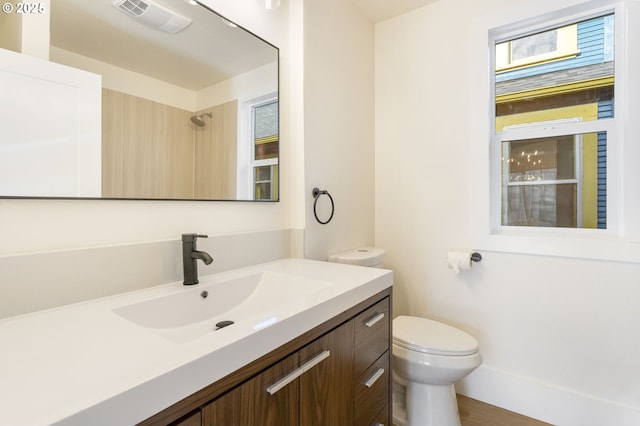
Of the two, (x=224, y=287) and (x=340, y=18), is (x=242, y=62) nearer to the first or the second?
(x=340, y=18)

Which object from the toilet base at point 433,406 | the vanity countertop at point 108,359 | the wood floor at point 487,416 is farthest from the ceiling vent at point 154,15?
the wood floor at point 487,416

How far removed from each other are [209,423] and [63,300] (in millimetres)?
568

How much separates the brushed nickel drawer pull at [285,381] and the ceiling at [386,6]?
214cm

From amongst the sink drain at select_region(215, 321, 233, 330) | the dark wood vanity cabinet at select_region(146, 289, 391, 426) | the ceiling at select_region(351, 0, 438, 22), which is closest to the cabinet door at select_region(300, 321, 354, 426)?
the dark wood vanity cabinet at select_region(146, 289, 391, 426)

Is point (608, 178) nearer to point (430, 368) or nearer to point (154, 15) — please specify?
point (430, 368)

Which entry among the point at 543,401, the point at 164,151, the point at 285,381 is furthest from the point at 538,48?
the point at 285,381

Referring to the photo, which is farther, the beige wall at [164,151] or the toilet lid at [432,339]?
the toilet lid at [432,339]

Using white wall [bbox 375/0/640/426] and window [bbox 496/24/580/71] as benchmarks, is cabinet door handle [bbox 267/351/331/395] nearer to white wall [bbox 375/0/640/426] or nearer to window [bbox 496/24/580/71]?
white wall [bbox 375/0/640/426]

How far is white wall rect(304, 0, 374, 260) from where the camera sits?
5.41 ft

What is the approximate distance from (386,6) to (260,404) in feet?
7.53

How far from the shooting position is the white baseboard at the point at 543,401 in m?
1.52

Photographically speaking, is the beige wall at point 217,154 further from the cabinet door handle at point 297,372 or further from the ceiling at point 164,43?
the cabinet door handle at point 297,372

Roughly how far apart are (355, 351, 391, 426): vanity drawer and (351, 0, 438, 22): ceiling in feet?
6.76

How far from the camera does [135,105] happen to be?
1.02 m
